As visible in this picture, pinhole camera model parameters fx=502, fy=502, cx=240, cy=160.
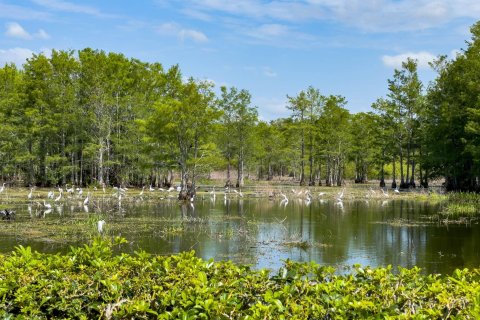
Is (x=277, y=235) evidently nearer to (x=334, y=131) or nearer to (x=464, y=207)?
(x=464, y=207)

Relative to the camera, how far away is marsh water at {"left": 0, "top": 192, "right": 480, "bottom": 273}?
13.7m

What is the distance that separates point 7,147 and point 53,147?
8.09 metres

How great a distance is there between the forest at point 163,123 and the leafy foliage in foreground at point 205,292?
27.9 meters

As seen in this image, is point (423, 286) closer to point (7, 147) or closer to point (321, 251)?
point (321, 251)

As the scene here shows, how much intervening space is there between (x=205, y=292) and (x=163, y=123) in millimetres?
29868

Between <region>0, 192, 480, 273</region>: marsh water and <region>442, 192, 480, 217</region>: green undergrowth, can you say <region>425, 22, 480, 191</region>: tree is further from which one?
<region>0, 192, 480, 273</region>: marsh water

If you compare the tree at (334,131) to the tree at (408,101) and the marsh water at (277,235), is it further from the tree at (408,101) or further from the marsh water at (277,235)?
the marsh water at (277,235)

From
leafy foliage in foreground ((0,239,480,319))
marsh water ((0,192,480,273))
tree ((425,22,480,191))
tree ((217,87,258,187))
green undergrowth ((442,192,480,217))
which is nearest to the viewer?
leafy foliage in foreground ((0,239,480,319))

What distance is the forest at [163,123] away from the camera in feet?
115

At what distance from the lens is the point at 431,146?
46.9 meters

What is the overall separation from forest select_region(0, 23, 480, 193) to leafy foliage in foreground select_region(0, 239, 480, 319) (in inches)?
1097

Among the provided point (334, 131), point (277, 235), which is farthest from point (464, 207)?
point (334, 131)

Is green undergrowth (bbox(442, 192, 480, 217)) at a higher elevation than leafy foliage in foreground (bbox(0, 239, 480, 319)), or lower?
lower

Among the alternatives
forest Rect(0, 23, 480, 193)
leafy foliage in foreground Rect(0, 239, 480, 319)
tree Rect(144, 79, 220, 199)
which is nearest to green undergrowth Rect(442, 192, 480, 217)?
forest Rect(0, 23, 480, 193)
